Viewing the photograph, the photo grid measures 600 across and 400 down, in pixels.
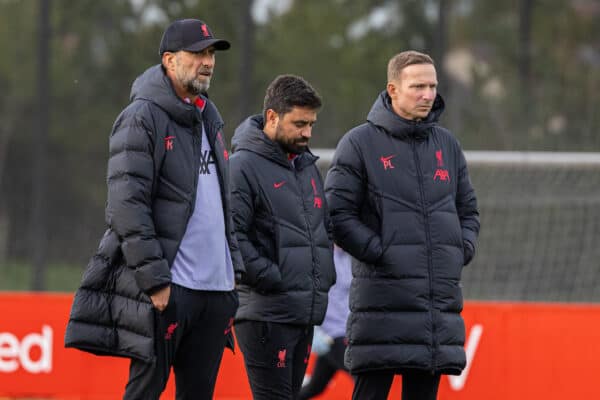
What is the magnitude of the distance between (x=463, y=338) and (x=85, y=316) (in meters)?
1.73

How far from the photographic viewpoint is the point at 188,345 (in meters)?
4.82

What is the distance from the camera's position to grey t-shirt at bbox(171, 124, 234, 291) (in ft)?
15.5

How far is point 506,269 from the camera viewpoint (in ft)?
41.3

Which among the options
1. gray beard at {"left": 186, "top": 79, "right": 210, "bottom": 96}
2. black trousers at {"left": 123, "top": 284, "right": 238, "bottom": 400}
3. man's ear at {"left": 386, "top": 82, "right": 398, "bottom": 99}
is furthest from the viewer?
man's ear at {"left": 386, "top": 82, "right": 398, "bottom": 99}

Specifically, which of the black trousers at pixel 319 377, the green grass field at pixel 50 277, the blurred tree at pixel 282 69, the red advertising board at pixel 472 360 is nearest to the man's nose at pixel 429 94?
the black trousers at pixel 319 377

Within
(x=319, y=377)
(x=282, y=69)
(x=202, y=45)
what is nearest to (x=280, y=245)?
(x=202, y=45)

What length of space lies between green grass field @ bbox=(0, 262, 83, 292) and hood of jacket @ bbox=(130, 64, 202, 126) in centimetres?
943

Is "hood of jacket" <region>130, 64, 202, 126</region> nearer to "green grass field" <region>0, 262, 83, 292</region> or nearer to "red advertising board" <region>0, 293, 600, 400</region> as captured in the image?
"red advertising board" <region>0, 293, 600, 400</region>

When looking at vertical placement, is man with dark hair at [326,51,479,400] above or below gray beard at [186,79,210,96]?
below

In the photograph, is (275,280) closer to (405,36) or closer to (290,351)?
(290,351)

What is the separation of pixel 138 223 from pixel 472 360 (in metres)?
4.72

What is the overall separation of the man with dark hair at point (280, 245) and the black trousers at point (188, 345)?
54 centimetres

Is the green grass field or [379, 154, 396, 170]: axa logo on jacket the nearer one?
[379, 154, 396, 170]: axa logo on jacket

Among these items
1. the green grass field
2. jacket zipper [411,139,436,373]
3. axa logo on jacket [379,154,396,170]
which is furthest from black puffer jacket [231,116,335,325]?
the green grass field
